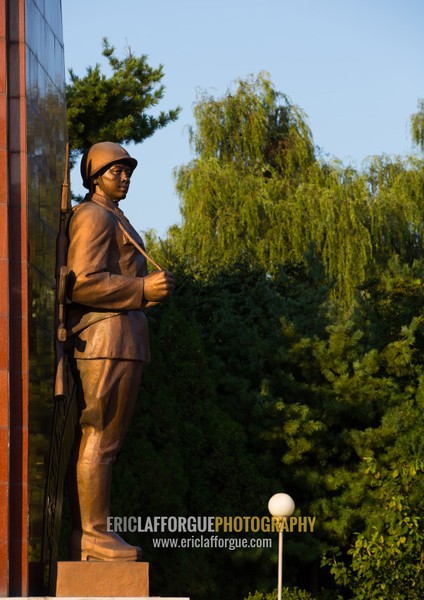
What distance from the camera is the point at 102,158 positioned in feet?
28.7

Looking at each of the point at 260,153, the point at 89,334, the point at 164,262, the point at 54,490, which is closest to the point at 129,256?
the point at 89,334

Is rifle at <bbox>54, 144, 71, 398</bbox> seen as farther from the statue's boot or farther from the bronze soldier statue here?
the statue's boot

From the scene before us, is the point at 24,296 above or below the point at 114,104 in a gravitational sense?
below

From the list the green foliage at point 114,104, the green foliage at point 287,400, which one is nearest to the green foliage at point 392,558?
the green foliage at point 287,400

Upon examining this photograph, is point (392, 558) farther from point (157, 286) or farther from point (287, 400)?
point (157, 286)

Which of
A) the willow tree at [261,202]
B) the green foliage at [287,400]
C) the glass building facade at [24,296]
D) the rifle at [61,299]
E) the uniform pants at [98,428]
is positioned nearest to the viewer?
the glass building facade at [24,296]

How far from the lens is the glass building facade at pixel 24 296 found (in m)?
8.06

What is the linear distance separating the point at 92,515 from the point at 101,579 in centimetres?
49

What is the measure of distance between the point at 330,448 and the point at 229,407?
1.74 metres

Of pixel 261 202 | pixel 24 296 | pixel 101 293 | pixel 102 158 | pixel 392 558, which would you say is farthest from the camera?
pixel 261 202

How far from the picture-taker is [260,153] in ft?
93.0

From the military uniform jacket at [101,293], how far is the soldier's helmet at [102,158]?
1.02 feet

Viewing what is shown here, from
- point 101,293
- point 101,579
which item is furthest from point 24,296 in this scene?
point 101,579

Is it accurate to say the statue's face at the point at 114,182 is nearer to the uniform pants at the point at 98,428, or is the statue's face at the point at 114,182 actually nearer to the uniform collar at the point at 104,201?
the uniform collar at the point at 104,201
